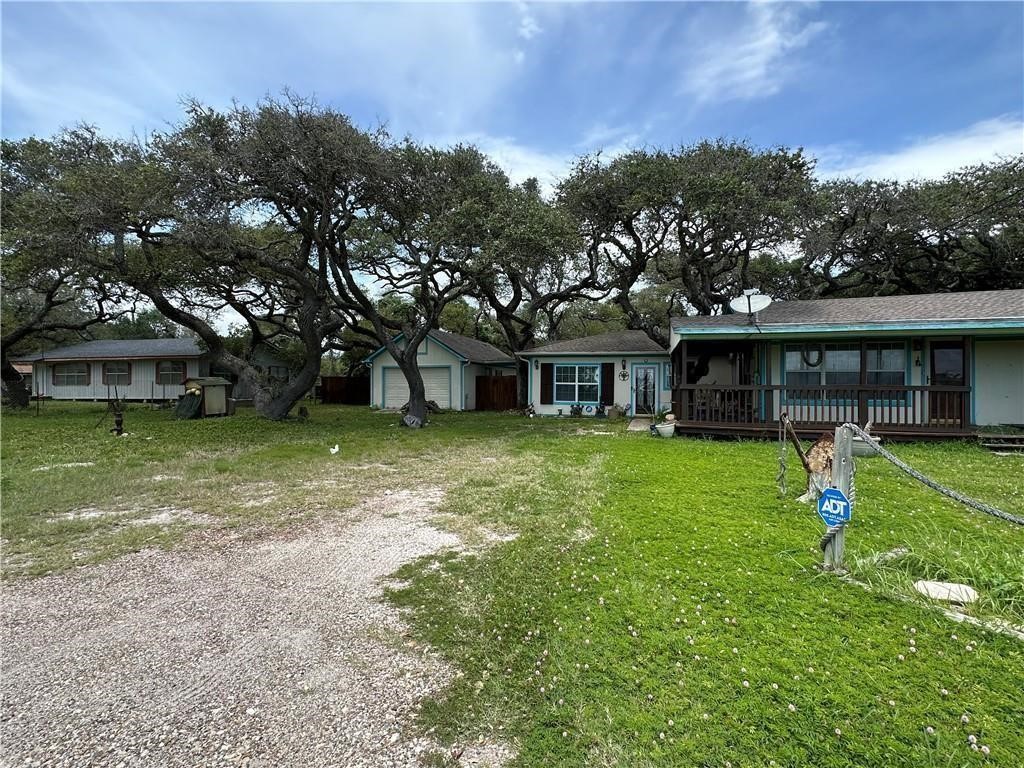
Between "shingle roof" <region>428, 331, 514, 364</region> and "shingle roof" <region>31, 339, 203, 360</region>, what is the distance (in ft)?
37.6

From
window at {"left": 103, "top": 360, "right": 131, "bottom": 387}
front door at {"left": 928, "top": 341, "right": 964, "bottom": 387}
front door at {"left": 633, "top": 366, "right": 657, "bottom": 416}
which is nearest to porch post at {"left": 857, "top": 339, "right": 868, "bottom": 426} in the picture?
front door at {"left": 928, "top": 341, "right": 964, "bottom": 387}

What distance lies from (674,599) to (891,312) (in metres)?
10.8

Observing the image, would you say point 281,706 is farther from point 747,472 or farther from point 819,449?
point 747,472

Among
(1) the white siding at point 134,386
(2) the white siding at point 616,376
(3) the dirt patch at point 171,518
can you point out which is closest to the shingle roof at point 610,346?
(2) the white siding at point 616,376

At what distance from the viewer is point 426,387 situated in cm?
2075

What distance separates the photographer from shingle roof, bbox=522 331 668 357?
1661 cm

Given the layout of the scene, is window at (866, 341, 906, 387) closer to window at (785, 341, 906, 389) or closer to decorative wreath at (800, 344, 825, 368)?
window at (785, 341, 906, 389)

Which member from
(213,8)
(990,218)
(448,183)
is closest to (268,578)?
(213,8)

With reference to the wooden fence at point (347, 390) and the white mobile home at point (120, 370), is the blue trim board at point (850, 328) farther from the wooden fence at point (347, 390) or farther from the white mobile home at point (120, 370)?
the white mobile home at point (120, 370)

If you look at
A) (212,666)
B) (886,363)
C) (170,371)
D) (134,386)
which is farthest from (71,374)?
(886,363)

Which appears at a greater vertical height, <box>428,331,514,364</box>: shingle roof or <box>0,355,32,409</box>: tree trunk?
<box>428,331,514,364</box>: shingle roof

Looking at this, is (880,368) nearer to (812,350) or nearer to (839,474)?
(812,350)

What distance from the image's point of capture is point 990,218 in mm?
16047

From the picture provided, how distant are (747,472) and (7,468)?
11.1 m
